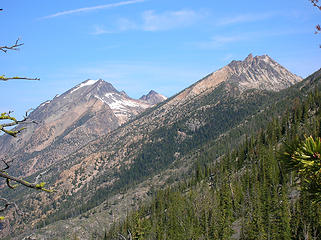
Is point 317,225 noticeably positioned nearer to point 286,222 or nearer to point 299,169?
point 286,222

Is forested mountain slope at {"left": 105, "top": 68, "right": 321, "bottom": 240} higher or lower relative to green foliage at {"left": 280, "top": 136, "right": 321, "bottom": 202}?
lower

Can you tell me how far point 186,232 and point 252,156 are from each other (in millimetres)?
67782

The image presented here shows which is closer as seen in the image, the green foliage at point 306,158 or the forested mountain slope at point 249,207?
the green foliage at point 306,158

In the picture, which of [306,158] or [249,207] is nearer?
[306,158]

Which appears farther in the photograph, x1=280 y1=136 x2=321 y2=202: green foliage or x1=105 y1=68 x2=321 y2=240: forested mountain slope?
x1=105 y1=68 x2=321 y2=240: forested mountain slope

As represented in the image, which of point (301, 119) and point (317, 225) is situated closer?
point (317, 225)

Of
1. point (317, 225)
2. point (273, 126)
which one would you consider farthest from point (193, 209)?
point (273, 126)

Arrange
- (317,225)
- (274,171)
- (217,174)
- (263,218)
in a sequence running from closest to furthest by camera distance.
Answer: (317,225) < (263,218) < (274,171) < (217,174)

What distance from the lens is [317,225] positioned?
6681cm

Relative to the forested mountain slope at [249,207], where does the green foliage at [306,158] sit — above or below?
above

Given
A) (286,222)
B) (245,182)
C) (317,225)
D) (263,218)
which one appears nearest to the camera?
(317,225)

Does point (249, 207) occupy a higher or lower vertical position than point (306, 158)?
lower

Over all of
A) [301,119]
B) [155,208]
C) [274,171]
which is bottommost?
[155,208]

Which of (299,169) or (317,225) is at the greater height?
(299,169)
